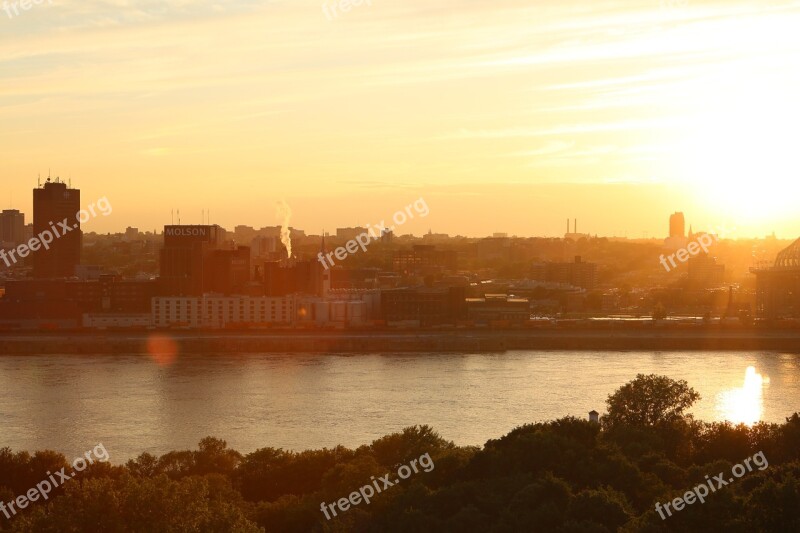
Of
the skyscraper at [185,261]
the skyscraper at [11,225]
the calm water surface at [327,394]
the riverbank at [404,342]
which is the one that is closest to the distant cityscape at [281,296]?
the skyscraper at [185,261]

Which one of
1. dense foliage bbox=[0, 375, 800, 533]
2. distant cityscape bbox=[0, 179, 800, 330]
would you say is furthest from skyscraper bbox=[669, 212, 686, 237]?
dense foliage bbox=[0, 375, 800, 533]

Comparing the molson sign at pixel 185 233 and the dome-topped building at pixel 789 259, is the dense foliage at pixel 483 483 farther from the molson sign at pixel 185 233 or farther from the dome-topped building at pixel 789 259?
the dome-topped building at pixel 789 259

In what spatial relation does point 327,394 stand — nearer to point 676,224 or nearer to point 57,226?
point 57,226

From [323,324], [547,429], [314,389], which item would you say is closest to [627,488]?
[547,429]

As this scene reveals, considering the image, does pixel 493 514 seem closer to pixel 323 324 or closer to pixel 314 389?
pixel 314 389

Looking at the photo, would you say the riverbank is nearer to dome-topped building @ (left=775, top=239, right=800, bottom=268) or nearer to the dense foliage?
dome-topped building @ (left=775, top=239, right=800, bottom=268)

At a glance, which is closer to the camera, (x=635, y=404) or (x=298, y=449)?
(x=635, y=404)
